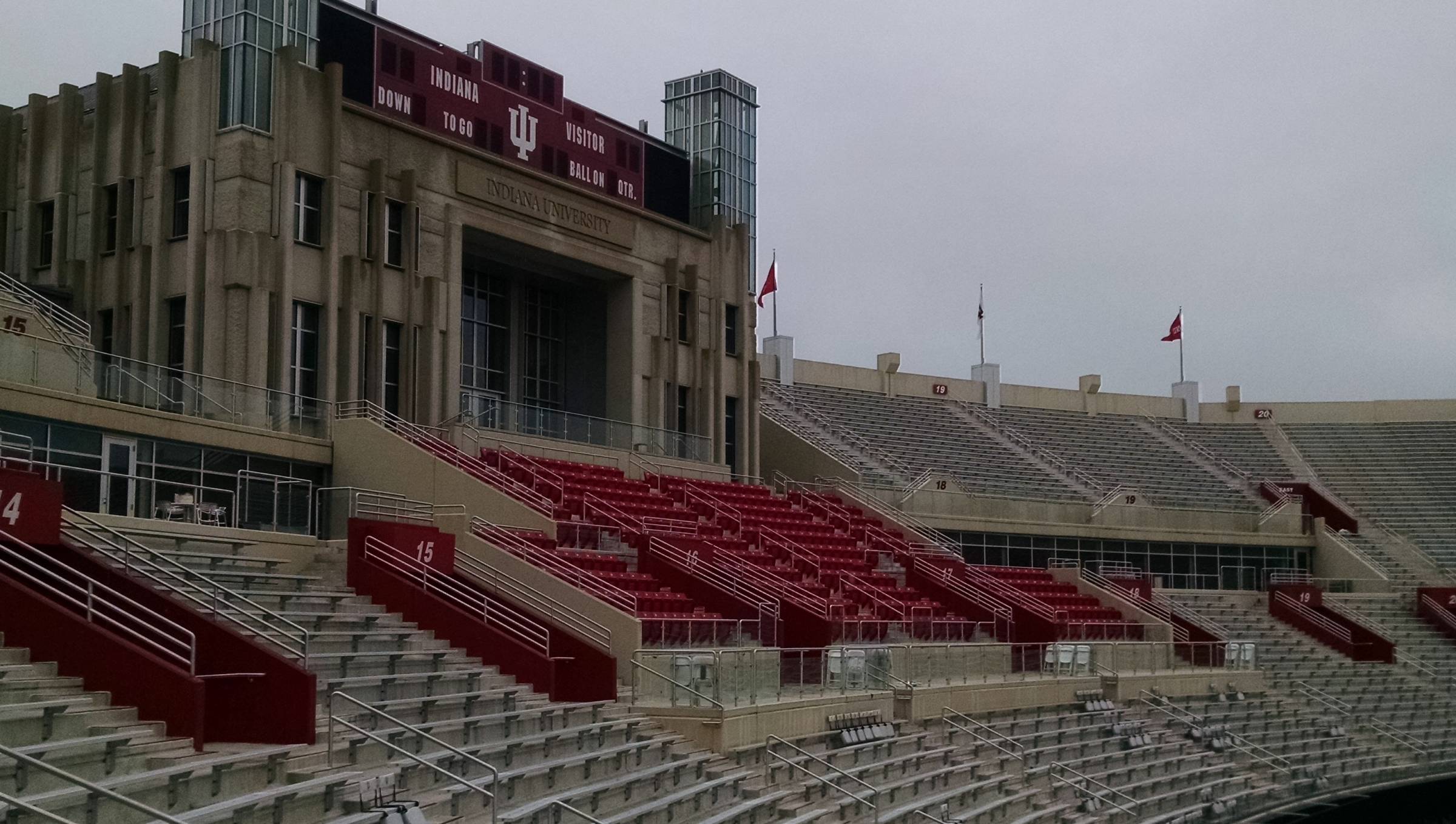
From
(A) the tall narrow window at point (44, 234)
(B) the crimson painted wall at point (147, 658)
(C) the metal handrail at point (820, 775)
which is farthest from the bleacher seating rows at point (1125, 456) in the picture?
(B) the crimson painted wall at point (147, 658)

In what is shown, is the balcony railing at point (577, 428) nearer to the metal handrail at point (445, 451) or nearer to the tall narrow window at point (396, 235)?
the metal handrail at point (445, 451)

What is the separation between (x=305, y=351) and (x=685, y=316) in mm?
11446

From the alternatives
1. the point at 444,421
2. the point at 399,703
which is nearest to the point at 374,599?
the point at 399,703

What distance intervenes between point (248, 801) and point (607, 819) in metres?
4.47

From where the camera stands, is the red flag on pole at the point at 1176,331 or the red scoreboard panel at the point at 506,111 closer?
the red scoreboard panel at the point at 506,111

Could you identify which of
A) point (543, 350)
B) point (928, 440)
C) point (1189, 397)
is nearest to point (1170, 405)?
point (1189, 397)

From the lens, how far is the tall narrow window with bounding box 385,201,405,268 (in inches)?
1141

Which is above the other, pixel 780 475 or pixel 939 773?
pixel 780 475

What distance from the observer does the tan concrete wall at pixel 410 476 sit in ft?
80.0

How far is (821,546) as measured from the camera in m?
32.5

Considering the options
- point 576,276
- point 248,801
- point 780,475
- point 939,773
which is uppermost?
point 576,276

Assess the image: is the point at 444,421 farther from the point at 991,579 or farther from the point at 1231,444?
the point at 1231,444

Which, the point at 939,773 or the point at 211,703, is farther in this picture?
the point at 939,773

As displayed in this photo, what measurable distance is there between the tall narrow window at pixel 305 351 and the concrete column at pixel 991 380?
30978 mm
